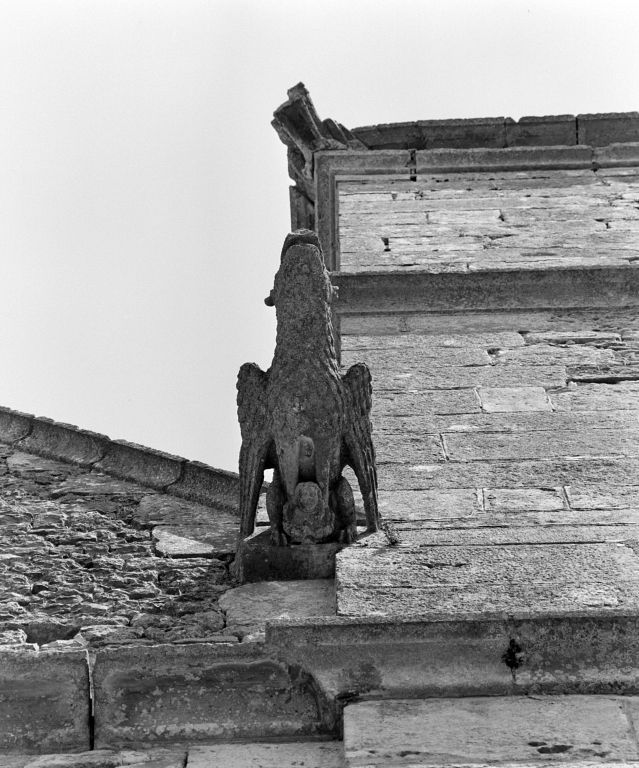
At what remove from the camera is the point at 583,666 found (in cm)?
496

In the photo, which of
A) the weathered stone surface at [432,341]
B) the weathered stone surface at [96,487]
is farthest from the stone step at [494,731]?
the weathered stone surface at [432,341]

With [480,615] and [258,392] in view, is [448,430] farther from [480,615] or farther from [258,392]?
[480,615]

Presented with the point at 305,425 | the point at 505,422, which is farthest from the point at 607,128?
the point at 305,425

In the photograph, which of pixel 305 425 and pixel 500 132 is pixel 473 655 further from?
pixel 500 132

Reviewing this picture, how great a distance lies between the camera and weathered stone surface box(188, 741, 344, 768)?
480 cm

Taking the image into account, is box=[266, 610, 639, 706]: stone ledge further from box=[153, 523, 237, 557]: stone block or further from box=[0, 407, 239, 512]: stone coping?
box=[0, 407, 239, 512]: stone coping

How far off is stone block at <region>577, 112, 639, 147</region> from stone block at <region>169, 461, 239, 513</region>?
5.83 meters

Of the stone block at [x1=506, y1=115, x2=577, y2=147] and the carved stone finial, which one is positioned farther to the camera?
the stone block at [x1=506, y1=115, x2=577, y2=147]

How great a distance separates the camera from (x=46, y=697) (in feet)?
16.6

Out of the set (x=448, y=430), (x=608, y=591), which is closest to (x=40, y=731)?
(x=608, y=591)

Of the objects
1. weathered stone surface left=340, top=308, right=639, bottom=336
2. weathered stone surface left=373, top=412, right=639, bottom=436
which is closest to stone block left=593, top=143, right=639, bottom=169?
weathered stone surface left=340, top=308, right=639, bottom=336

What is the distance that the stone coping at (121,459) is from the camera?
717 cm

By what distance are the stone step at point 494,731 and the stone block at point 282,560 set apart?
1.00 m

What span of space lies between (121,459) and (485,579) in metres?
2.50
